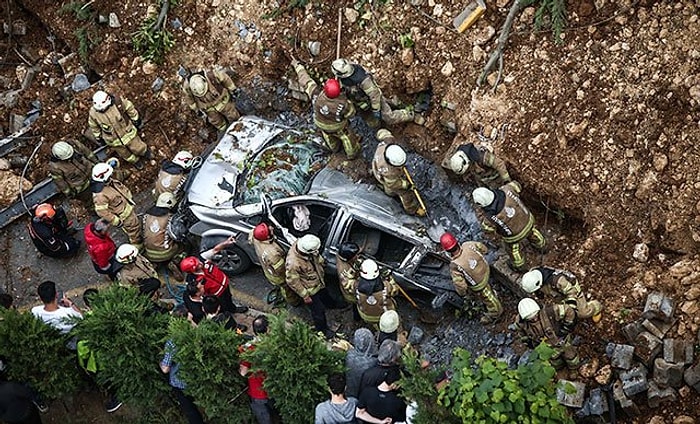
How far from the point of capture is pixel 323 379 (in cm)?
909

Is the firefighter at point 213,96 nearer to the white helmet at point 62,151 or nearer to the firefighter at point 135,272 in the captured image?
the white helmet at point 62,151

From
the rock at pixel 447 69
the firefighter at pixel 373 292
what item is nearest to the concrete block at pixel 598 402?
the firefighter at pixel 373 292

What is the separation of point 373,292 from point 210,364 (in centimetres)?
195

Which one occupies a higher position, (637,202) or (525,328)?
(637,202)

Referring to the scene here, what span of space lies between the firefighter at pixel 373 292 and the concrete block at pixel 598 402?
2407 millimetres

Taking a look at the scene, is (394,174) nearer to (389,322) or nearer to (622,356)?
(389,322)

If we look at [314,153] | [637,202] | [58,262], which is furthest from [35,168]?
[637,202]

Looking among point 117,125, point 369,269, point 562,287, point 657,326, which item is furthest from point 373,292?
point 117,125

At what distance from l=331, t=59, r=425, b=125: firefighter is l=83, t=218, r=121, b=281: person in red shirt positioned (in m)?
3.50

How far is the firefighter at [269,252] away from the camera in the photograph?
1040 centimetres

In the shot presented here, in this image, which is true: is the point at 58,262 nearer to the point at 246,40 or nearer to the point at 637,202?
the point at 246,40

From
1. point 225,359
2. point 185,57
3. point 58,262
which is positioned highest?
point 185,57

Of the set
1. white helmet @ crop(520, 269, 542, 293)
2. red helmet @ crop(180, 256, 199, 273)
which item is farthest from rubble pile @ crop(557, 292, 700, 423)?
red helmet @ crop(180, 256, 199, 273)

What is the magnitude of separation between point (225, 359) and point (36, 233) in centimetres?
402
